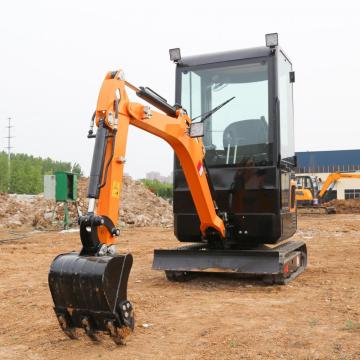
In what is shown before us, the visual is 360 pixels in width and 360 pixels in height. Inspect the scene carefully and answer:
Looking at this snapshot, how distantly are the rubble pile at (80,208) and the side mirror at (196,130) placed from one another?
13244mm

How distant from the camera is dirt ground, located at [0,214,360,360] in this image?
4.27m

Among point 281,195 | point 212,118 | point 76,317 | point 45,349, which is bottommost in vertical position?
point 45,349

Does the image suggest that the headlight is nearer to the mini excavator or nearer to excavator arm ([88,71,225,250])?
the mini excavator

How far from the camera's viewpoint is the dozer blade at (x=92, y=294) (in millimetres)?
4199

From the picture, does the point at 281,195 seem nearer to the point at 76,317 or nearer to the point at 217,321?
the point at 217,321

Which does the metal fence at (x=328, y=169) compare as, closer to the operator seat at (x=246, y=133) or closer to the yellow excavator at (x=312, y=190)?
the yellow excavator at (x=312, y=190)

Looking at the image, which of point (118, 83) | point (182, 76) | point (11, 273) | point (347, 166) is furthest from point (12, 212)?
point (347, 166)

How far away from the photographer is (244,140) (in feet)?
23.6

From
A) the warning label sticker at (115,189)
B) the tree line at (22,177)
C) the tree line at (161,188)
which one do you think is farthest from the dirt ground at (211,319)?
the tree line at (22,177)

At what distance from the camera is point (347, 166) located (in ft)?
183

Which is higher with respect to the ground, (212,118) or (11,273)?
(212,118)

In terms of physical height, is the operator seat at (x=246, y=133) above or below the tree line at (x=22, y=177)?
below

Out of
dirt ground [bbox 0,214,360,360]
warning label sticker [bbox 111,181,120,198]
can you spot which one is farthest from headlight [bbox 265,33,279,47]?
warning label sticker [bbox 111,181,120,198]

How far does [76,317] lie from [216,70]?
14.3 ft
